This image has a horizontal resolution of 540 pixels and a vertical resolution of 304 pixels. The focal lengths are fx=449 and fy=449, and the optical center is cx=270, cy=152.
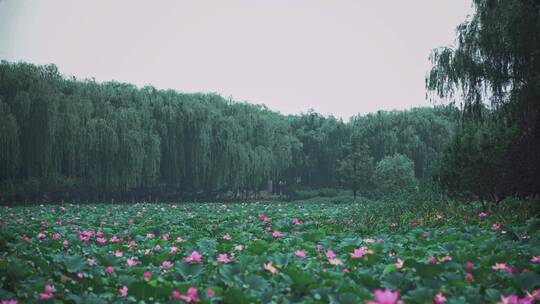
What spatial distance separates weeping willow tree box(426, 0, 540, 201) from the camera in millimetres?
7156

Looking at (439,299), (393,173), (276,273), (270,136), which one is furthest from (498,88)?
(270,136)

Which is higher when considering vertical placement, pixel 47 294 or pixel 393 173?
pixel 393 173

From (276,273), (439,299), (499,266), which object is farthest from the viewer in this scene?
(276,273)

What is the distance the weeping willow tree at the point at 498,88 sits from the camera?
7.16 m

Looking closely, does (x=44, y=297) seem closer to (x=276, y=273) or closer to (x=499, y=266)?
(x=276, y=273)

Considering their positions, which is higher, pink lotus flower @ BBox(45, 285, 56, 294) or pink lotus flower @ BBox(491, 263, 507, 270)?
pink lotus flower @ BBox(491, 263, 507, 270)

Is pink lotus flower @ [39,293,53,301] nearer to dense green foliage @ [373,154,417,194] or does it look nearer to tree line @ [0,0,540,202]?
tree line @ [0,0,540,202]

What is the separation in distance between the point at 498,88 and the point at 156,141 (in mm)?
16797

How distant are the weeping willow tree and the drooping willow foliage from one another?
808 mm

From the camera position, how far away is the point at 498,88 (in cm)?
811

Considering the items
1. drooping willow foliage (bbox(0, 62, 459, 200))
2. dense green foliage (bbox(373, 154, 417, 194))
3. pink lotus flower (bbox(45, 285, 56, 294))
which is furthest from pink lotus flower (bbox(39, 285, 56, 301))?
dense green foliage (bbox(373, 154, 417, 194))

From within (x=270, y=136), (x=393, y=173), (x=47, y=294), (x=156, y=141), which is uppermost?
(x=270, y=136)

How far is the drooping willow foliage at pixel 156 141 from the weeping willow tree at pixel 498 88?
2.65ft

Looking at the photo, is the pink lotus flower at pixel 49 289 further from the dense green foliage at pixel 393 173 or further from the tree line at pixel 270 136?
the dense green foliage at pixel 393 173
